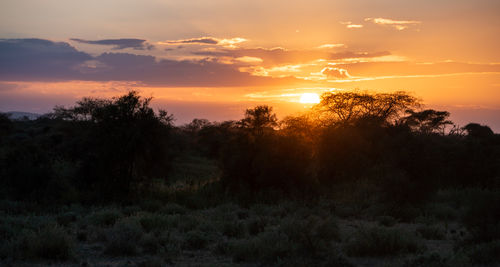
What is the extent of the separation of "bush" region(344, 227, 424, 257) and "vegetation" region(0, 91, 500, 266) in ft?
0.11

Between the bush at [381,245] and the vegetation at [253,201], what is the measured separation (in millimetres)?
32

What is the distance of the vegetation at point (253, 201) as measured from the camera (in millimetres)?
11461

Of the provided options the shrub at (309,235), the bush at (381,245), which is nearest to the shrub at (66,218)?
the shrub at (309,235)

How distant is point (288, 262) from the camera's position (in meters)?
10.0

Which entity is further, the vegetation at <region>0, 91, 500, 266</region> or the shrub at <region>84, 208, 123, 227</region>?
the shrub at <region>84, 208, 123, 227</region>

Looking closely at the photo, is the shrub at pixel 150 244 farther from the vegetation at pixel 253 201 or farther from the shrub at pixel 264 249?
the shrub at pixel 264 249

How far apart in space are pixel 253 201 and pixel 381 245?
10177 millimetres

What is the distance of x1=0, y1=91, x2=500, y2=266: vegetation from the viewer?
11.5 m

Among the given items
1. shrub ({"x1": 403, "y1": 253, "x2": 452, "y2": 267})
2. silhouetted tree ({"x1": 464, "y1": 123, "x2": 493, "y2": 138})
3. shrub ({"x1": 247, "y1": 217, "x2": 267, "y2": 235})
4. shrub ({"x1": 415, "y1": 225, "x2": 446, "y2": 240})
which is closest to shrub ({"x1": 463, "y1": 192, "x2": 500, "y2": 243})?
shrub ({"x1": 415, "y1": 225, "x2": 446, "y2": 240})

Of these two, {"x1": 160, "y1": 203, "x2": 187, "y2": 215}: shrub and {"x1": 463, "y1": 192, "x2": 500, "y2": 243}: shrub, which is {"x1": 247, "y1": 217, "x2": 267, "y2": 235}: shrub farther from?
{"x1": 463, "y1": 192, "x2": 500, "y2": 243}: shrub

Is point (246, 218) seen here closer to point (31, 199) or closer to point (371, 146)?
point (31, 199)

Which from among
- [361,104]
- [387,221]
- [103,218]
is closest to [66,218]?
[103,218]

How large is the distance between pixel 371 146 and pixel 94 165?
63.3ft

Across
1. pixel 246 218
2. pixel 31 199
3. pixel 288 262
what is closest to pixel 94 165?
pixel 31 199
